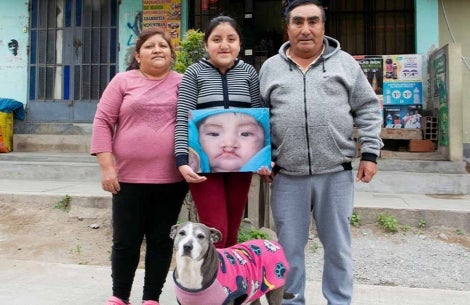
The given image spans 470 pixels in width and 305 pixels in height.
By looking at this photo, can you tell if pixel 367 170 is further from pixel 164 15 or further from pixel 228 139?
pixel 164 15

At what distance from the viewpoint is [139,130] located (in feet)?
9.23

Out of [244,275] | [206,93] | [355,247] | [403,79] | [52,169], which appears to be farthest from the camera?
[403,79]

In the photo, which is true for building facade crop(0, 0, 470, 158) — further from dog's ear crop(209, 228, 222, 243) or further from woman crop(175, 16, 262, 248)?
dog's ear crop(209, 228, 222, 243)

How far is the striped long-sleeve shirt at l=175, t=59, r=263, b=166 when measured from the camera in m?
2.71

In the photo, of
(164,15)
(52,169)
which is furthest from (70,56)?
(52,169)

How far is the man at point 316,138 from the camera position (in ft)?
8.82

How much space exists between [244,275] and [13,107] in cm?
769

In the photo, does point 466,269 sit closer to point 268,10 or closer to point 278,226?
point 278,226

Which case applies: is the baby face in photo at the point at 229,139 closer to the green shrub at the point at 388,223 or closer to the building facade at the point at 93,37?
the green shrub at the point at 388,223

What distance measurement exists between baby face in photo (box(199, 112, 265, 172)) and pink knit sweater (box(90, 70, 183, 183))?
29cm

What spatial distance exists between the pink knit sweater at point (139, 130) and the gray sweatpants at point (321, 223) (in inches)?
28.7

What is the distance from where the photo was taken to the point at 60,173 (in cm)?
732

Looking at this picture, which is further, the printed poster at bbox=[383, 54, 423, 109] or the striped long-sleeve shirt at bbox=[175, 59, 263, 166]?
the printed poster at bbox=[383, 54, 423, 109]

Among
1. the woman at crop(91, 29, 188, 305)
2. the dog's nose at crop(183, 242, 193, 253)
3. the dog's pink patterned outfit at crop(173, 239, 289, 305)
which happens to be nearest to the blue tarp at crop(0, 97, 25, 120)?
the woman at crop(91, 29, 188, 305)
